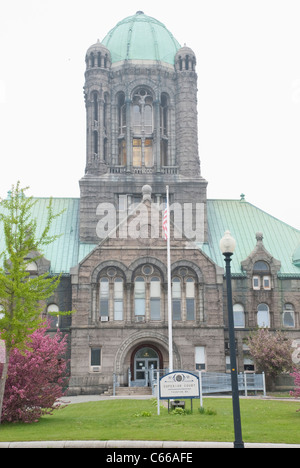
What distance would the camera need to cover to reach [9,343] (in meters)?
22.1

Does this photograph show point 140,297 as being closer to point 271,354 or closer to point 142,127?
point 271,354

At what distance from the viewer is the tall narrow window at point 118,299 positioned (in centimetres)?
4244

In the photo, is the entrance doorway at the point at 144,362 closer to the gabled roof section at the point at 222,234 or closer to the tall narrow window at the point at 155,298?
the tall narrow window at the point at 155,298

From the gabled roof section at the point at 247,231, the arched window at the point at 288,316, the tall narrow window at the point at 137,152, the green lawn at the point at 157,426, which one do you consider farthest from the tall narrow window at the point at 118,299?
the green lawn at the point at 157,426

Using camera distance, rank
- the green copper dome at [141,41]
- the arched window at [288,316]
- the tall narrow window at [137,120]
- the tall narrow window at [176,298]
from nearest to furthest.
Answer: the tall narrow window at [176,298] < the arched window at [288,316] < the tall narrow window at [137,120] < the green copper dome at [141,41]

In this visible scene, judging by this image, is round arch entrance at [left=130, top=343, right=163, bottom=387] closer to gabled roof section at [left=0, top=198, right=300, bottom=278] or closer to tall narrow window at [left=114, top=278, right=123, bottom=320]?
tall narrow window at [left=114, top=278, right=123, bottom=320]

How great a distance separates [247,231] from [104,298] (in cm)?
1438

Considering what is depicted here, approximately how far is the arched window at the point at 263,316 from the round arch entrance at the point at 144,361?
8.03m

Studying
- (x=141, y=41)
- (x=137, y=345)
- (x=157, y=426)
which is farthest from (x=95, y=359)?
(x=141, y=41)

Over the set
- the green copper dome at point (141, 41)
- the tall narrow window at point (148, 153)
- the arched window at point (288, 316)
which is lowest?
the arched window at point (288, 316)

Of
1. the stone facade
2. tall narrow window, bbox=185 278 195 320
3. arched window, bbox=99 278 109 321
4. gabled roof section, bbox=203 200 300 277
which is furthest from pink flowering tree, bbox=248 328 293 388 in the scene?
arched window, bbox=99 278 109 321

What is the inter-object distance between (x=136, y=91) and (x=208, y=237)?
1372 cm

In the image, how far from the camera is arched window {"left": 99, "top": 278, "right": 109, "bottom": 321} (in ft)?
139

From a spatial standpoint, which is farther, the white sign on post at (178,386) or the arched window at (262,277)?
the arched window at (262,277)
